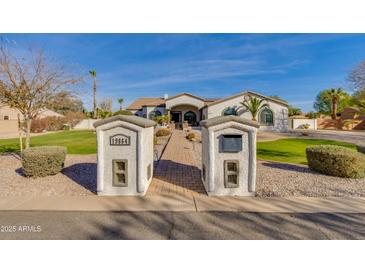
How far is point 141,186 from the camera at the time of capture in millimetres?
5352

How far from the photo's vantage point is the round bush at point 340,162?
6.71 meters

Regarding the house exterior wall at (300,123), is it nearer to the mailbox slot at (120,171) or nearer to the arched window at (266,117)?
the arched window at (266,117)

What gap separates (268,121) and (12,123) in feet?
137

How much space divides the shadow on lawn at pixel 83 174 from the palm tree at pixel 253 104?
2309 centimetres

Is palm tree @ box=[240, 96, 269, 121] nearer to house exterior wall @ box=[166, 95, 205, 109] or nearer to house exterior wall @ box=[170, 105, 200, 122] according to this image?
house exterior wall @ box=[166, 95, 205, 109]

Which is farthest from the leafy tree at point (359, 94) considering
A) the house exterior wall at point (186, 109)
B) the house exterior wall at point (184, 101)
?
the house exterior wall at point (186, 109)

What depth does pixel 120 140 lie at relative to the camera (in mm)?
5352

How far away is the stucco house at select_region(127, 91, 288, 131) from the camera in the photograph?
28.0 metres

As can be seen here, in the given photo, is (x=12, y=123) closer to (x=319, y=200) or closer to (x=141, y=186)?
(x=141, y=186)

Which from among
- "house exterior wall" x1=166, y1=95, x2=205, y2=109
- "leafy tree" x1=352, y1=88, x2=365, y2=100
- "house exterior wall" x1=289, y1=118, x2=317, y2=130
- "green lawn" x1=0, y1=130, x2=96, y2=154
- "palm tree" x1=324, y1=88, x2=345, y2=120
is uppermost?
"palm tree" x1=324, y1=88, x2=345, y2=120

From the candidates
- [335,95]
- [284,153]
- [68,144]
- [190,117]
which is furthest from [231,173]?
[335,95]

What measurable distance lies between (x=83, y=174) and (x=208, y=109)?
23.1 meters

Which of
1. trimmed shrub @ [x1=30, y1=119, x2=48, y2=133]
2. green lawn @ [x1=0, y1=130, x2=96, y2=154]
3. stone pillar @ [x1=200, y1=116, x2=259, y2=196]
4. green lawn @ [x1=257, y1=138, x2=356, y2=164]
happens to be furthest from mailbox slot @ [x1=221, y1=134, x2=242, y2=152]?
trimmed shrub @ [x1=30, y1=119, x2=48, y2=133]

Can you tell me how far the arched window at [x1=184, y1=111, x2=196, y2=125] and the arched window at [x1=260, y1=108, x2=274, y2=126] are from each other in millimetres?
11366
